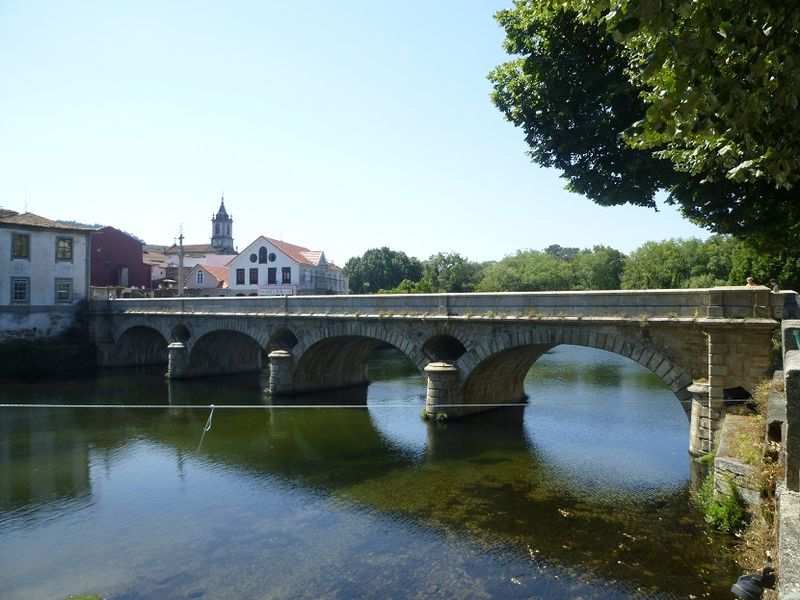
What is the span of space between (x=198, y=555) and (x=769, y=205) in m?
17.6

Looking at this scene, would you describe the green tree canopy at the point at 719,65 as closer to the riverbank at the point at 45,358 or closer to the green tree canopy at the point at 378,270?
the riverbank at the point at 45,358

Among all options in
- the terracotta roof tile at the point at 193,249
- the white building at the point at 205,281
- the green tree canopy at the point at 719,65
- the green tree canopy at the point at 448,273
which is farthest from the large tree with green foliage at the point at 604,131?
the terracotta roof tile at the point at 193,249

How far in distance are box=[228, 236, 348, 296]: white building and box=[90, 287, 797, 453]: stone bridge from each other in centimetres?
1717

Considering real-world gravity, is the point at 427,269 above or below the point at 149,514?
above

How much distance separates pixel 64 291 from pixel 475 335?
1281 inches

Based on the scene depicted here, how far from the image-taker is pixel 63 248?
4088 centimetres

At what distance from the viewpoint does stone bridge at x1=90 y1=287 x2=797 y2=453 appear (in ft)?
48.1

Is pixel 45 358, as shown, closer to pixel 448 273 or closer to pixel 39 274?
pixel 39 274

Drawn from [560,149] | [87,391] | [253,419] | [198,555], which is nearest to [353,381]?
[253,419]

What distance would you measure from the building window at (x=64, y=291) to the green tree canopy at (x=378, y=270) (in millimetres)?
40110

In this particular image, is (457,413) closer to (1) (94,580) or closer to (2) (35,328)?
(1) (94,580)

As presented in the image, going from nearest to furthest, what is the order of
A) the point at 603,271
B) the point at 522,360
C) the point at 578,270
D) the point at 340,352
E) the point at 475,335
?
the point at 475,335, the point at 522,360, the point at 340,352, the point at 603,271, the point at 578,270

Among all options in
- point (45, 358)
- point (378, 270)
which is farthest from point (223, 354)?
point (378, 270)

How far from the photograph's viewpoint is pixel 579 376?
3322cm
